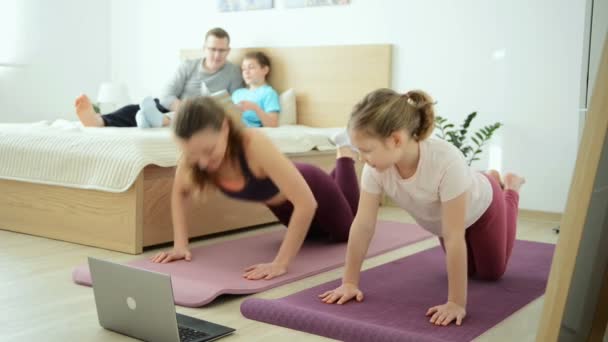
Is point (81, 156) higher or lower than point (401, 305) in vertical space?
higher

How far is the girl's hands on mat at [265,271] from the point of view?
2357 mm

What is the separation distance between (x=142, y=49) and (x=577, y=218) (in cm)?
489

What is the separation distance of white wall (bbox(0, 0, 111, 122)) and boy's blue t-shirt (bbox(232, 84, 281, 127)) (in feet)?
5.12

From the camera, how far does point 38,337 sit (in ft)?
5.80

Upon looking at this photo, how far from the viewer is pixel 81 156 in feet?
9.41

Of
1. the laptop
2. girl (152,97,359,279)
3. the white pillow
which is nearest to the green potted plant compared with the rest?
the white pillow

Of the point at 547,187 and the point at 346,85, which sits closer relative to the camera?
the point at 547,187

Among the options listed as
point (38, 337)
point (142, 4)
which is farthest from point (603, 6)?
point (142, 4)

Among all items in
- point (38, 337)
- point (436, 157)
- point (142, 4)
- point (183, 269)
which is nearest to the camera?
point (38, 337)

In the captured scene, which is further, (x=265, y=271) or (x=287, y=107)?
(x=287, y=107)

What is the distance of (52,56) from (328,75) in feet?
7.04

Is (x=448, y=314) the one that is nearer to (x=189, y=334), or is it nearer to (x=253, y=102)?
(x=189, y=334)

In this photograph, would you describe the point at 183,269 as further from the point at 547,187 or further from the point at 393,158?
the point at 547,187

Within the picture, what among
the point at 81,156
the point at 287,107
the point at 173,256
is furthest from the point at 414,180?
the point at 287,107
